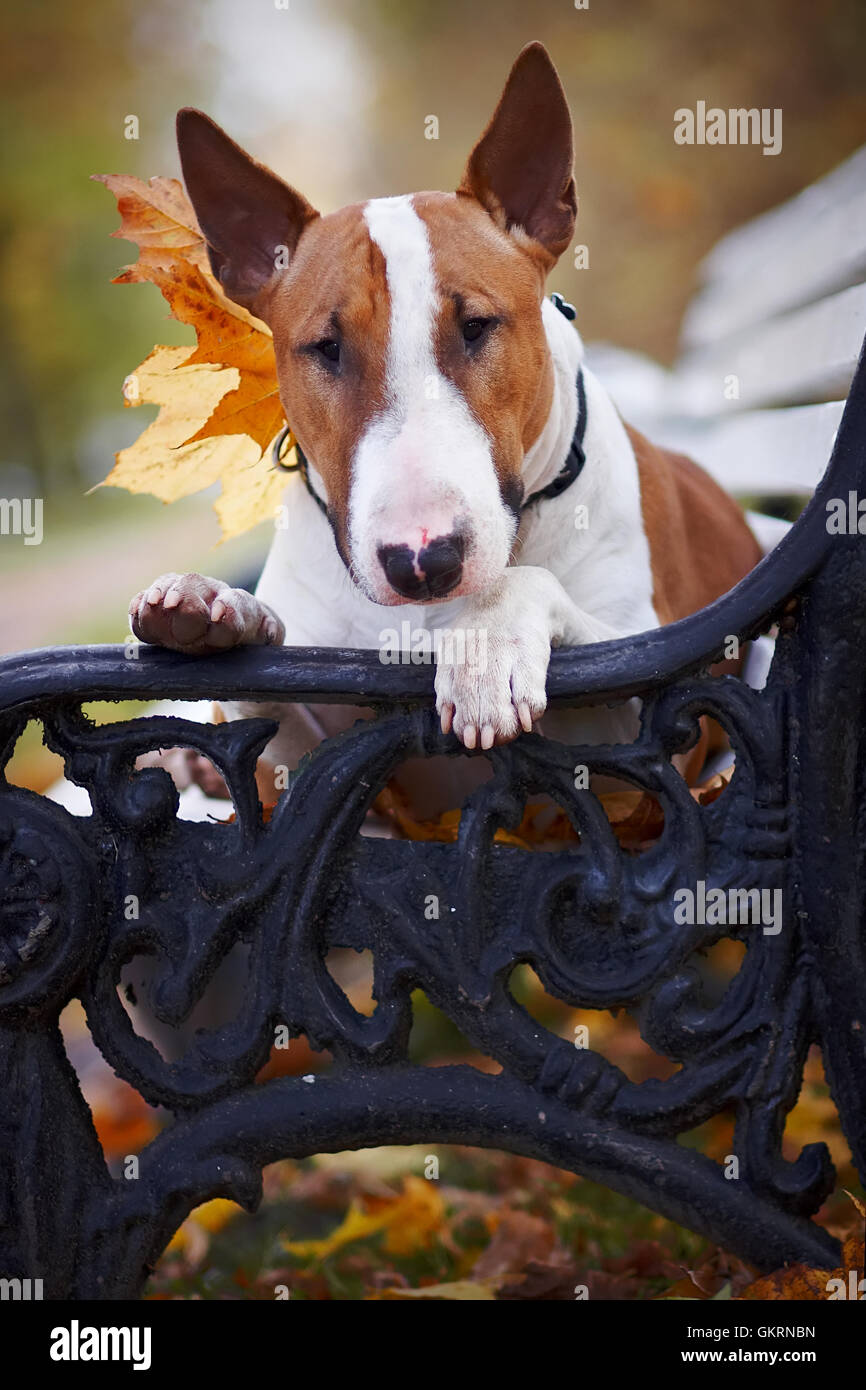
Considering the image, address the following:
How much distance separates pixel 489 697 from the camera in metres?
1.06

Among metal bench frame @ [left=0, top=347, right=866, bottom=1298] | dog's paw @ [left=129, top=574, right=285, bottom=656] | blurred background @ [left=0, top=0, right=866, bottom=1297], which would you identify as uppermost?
blurred background @ [left=0, top=0, right=866, bottom=1297]

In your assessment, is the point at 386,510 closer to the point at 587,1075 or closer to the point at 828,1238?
the point at 587,1075

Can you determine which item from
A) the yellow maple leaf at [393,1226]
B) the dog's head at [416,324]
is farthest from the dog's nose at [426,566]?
the yellow maple leaf at [393,1226]

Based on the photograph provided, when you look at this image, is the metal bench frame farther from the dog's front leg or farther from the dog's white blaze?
the dog's white blaze

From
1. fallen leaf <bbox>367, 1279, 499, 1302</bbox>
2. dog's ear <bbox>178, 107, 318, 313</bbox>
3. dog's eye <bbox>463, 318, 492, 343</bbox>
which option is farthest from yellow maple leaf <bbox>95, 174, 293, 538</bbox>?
fallen leaf <bbox>367, 1279, 499, 1302</bbox>

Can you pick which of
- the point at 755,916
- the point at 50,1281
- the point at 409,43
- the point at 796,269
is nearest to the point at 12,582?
the point at 409,43

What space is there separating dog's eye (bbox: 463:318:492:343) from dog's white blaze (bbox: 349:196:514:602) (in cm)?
4

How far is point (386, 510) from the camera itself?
1.14 metres

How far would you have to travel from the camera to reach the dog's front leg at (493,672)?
1062 millimetres

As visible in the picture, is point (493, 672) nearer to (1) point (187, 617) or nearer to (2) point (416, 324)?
(1) point (187, 617)

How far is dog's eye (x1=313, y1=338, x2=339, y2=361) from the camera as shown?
131 centimetres

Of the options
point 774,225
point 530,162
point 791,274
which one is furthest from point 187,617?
point 774,225

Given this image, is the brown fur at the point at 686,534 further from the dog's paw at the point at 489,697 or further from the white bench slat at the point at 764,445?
the dog's paw at the point at 489,697

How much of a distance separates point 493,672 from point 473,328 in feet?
1.36
